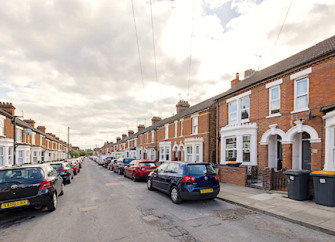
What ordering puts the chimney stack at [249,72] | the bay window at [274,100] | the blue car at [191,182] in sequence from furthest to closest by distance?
the chimney stack at [249,72], the bay window at [274,100], the blue car at [191,182]

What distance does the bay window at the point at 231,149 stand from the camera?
1339cm

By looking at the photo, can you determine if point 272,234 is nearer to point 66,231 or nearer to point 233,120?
point 66,231

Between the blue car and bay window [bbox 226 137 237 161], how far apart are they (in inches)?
262

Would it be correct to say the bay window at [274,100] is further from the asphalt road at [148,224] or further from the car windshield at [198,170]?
the asphalt road at [148,224]

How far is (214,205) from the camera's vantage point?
6.84 meters

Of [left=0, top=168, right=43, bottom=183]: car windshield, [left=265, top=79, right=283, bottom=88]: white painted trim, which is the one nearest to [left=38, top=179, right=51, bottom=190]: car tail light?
[left=0, top=168, right=43, bottom=183]: car windshield

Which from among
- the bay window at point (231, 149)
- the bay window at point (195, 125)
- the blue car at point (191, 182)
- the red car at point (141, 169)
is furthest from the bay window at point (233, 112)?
the blue car at point (191, 182)

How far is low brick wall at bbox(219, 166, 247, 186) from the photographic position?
33.4ft

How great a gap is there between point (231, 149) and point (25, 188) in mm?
11788

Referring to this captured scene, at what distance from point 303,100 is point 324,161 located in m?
2.96

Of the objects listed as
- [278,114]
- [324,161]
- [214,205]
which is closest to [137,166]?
[214,205]

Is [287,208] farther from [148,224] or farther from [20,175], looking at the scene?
[20,175]

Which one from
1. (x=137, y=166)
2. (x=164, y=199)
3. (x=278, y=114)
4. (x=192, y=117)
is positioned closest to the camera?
(x=164, y=199)

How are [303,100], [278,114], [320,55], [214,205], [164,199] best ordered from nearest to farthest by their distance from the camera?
[214,205], [164,199], [320,55], [303,100], [278,114]
